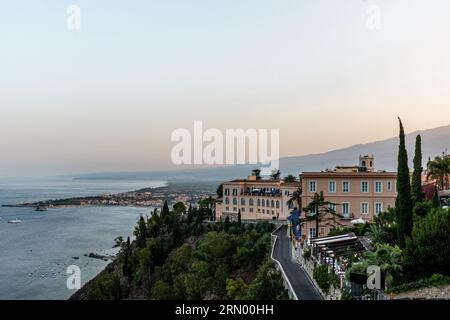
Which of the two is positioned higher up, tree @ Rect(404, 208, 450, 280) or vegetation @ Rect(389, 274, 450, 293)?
tree @ Rect(404, 208, 450, 280)

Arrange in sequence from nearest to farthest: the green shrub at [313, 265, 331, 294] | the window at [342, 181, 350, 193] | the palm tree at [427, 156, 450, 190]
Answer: the green shrub at [313, 265, 331, 294] < the window at [342, 181, 350, 193] < the palm tree at [427, 156, 450, 190]

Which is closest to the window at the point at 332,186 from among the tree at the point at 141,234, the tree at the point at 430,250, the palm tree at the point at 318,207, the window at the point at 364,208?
the palm tree at the point at 318,207

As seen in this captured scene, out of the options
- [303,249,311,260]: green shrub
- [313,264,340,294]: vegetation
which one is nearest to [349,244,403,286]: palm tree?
[313,264,340,294]: vegetation

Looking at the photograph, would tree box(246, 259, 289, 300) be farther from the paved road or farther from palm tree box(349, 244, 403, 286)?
palm tree box(349, 244, 403, 286)

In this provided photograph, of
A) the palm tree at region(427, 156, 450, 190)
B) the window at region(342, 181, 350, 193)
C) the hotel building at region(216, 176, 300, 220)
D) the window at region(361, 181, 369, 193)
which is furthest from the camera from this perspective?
the hotel building at region(216, 176, 300, 220)

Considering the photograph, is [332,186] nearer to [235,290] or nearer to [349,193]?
[349,193]

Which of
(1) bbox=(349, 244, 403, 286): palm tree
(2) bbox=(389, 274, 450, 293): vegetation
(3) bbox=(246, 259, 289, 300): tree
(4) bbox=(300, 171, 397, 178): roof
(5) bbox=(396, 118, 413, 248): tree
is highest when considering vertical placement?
(4) bbox=(300, 171, 397, 178): roof
